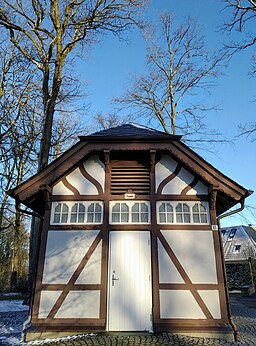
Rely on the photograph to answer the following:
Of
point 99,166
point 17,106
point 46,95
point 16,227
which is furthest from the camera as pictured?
point 16,227

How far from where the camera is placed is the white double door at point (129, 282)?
5.91 m

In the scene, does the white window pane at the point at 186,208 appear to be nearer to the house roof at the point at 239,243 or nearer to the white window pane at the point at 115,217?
the white window pane at the point at 115,217

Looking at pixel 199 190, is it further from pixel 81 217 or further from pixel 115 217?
pixel 81 217

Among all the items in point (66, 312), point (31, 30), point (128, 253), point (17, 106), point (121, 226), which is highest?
point (31, 30)

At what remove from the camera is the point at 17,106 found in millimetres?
13281

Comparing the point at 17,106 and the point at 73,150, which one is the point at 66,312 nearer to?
the point at 73,150

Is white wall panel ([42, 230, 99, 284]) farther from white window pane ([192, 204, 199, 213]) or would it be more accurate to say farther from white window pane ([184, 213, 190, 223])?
white window pane ([192, 204, 199, 213])

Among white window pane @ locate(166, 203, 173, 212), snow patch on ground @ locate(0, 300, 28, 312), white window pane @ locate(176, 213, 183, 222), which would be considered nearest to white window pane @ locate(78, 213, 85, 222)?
white window pane @ locate(166, 203, 173, 212)

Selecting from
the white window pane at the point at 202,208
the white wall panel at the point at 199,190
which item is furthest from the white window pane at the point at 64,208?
the white window pane at the point at 202,208

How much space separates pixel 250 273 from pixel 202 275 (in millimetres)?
14500

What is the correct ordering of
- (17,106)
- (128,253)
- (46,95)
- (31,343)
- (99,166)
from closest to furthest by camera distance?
(31,343)
(128,253)
(99,166)
(46,95)
(17,106)

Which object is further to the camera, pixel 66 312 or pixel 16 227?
pixel 16 227

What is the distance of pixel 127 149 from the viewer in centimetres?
666

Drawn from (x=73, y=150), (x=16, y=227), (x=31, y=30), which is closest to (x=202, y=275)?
(x=73, y=150)
